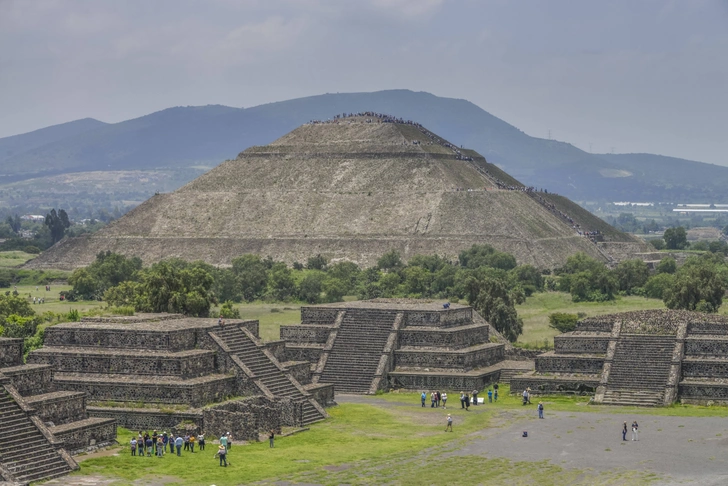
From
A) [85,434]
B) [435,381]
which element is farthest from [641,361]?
[85,434]

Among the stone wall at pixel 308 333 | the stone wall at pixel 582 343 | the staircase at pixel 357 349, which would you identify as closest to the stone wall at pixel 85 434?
the staircase at pixel 357 349

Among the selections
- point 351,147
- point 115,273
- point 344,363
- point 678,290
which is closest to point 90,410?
point 344,363

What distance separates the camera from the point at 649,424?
2399 inches

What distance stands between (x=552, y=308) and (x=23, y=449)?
74.6 m

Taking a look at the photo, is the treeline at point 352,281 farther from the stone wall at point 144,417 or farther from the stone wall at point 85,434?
the stone wall at point 85,434

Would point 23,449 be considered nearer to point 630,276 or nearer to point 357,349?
point 357,349

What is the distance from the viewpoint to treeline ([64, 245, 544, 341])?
95375 mm

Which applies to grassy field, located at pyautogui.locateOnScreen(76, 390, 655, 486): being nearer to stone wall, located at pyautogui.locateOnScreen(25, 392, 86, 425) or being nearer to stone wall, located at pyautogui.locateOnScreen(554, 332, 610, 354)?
stone wall, located at pyautogui.locateOnScreen(25, 392, 86, 425)

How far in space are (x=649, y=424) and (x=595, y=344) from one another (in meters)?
12.2

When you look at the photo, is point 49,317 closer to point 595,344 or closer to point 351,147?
point 595,344

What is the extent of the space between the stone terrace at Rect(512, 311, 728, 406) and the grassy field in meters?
11.4

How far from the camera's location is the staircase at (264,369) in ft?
205

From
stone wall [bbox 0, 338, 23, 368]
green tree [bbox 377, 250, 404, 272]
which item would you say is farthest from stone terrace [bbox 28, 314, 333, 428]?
green tree [bbox 377, 250, 404, 272]

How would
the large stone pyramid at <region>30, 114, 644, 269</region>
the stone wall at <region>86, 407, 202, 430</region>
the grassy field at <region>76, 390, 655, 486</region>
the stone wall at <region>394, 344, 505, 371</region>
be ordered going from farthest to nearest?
the large stone pyramid at <region>30, 114, 644, 269</region>
the stone wall at <region>394, 344, 505, 371</region>
the stone wall at <region>86, 407, 202, 430</region>
the grassy field at <region>76, 390, 655, 486</region>
